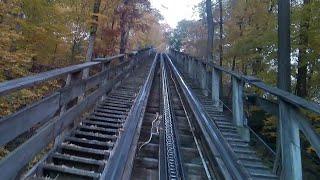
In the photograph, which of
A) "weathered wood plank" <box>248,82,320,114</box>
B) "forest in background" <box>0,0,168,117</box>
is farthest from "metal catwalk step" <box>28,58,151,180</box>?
"forest in background" <box>0,0,168,117</box>

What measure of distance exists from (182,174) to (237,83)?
257 centimetres

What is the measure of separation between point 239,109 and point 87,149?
2903 millimetres

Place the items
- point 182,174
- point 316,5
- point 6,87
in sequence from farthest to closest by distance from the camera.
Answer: point 316,5, point 182,174, point 6,87

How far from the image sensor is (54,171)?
5293mm

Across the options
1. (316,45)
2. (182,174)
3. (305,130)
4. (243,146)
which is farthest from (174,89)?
(305,130)

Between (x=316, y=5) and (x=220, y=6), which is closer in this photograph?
(x=316, y=5)

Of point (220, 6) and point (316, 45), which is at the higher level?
point (220, 6)

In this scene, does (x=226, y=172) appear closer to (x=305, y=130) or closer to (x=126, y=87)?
(x=305, y=130)

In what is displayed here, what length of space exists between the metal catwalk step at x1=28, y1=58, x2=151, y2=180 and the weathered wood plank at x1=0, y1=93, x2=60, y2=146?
0.82m

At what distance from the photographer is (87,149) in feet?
20.1

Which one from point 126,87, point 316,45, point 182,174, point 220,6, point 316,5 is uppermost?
point 220,6

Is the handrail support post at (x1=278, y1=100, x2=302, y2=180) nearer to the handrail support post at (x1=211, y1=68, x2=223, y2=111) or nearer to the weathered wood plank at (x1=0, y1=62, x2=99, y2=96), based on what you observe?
the weathered wood plank at (x1=0, y1=62, x2=99, y2=96)

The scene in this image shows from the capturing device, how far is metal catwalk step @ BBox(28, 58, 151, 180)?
5234 millimetres

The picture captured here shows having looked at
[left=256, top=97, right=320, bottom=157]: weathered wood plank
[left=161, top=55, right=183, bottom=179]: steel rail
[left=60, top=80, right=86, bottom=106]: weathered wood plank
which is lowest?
[left=161, top=55, right=183, bottom=179]: steel rail
